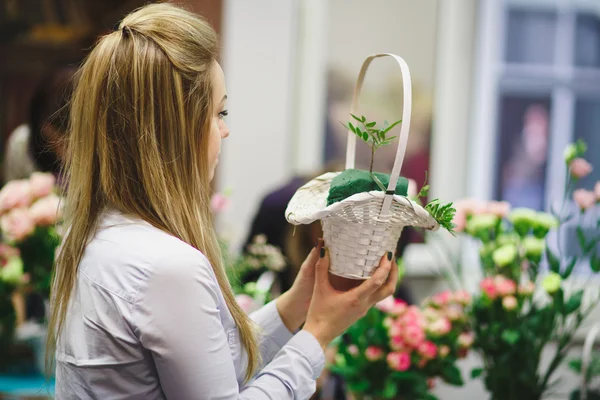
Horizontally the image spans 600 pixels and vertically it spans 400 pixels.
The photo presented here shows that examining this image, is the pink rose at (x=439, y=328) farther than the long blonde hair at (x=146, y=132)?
Yes

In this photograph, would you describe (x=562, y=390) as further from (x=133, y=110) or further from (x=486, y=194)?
(x=133, y=110)

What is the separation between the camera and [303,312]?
1.21 metres

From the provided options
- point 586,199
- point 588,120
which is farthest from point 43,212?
point 588,120

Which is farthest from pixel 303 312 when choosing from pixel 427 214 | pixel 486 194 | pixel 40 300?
pixel 486 194

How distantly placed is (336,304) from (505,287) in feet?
2.07

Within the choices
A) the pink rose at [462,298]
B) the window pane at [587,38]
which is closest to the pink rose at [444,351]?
the pink rose at [462,298]

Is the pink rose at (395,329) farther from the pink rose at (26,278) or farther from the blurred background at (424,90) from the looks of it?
the blurred background at (424,90)

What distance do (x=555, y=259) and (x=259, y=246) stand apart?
66cm

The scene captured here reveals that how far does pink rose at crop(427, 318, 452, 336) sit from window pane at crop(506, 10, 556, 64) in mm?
2044

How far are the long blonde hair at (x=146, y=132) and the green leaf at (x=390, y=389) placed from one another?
629 mm

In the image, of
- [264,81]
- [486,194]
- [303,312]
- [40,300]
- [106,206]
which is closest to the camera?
[106,206]

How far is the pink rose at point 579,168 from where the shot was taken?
5.17 feet

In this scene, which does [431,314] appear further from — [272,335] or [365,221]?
[365,221]

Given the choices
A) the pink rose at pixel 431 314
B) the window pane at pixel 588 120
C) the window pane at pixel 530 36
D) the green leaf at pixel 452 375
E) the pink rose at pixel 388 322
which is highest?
the window pane at pixel 530 36
